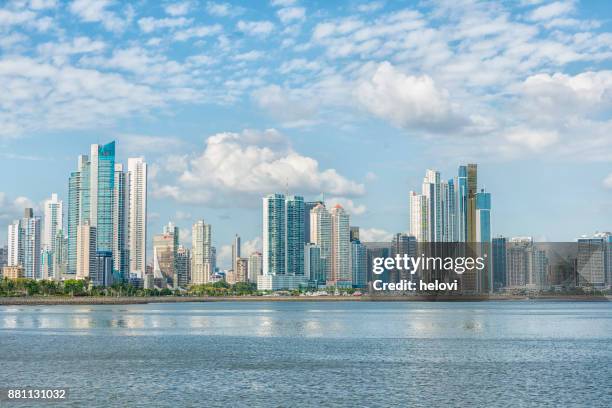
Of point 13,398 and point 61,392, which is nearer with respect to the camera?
point 13,398

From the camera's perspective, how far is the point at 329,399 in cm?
4806

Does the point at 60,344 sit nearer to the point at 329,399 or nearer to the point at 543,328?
the point at 329,399

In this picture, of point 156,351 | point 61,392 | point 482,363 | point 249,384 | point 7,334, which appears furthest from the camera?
point 7,334

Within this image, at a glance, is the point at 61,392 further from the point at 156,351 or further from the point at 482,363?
the point at 482,363

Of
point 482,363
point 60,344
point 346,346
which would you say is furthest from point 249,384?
point 60,344

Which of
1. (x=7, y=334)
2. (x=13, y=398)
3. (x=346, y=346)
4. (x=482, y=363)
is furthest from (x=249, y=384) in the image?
(x=7, y=334)

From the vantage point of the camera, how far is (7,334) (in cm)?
9862

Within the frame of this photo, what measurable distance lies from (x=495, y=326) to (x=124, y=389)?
75.3 metres

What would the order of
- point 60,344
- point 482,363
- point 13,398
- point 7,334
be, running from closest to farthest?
point 13,398, point 482,363, point 60,344, point 7,334

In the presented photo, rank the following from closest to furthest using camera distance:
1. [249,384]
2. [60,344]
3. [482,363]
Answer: [249,384]
[482,363]
[60,344]

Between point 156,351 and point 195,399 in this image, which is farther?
point 156,351

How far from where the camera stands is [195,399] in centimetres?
4812

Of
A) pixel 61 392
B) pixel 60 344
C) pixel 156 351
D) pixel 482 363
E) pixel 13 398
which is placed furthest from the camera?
pixel 60 344

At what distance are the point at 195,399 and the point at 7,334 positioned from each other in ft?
191
